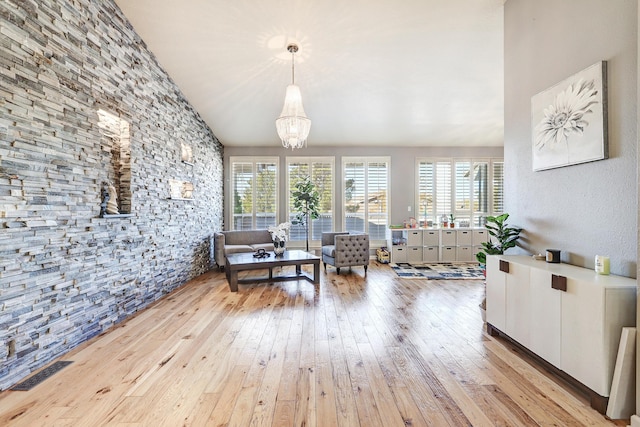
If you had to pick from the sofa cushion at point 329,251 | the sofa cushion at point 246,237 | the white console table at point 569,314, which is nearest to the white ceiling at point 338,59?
the sofa cushion at point 246,237

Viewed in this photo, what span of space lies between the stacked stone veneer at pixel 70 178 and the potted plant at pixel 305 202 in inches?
121

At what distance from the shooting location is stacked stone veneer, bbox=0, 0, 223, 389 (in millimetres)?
2129

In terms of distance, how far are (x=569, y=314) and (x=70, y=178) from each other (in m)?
4.12

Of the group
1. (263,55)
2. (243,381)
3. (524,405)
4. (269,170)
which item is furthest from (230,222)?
(524,405)

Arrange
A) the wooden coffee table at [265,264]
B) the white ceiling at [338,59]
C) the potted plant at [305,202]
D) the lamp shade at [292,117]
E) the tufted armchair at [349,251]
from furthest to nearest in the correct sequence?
the potted plant at [305,202] → the tufted armchair at [349,251] → the wooden coffee table at [265,264] → the lamp shade at [292,117] → the white ceiling at [338,59]

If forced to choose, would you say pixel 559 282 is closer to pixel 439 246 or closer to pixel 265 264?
pixel 265 264

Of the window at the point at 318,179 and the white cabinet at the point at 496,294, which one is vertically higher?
the window at the point at 318,179

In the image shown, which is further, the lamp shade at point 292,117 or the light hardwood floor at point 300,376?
the lamp shade at point 292,117

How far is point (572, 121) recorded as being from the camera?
2.37m

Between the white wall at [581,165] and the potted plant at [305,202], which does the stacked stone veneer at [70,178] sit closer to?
the potted plant at [305,202]

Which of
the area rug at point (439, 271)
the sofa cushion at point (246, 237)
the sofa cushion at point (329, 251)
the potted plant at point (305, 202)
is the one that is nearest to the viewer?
the area rug at point (439, 271)

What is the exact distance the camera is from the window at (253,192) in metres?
7.35

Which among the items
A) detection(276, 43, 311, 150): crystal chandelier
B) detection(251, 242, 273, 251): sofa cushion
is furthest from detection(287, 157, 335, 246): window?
detection(276, 43, 311, 150): crystal chandelier

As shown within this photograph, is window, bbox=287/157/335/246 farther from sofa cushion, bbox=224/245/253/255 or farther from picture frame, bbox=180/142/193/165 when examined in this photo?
picture frame, bbox=180/142/193/165
